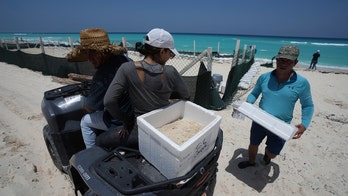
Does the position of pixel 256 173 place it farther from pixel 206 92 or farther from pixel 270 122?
pixel 206 92

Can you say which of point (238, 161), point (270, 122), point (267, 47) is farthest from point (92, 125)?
point (267, 47)

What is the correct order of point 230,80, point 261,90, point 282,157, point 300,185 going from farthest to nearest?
point 230,80
point 282,157
point 300,185
point 261,90

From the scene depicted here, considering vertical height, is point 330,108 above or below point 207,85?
below

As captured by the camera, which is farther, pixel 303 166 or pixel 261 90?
pixel 303 166

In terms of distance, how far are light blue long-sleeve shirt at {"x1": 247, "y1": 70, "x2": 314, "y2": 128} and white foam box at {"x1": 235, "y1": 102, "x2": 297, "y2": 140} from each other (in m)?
0.32

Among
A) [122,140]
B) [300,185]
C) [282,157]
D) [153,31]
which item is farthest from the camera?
[282,157]

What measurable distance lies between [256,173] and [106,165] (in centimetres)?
259

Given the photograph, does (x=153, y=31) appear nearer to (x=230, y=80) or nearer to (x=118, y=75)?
(x=118, y=75)

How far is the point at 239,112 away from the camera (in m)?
2.21

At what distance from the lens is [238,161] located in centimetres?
329

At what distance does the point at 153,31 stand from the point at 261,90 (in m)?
1.89

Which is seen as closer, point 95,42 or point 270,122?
point 95,42

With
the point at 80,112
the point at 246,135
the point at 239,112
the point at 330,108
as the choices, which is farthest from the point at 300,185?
the point at 330,108

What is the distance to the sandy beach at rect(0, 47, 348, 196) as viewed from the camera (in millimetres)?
2627
